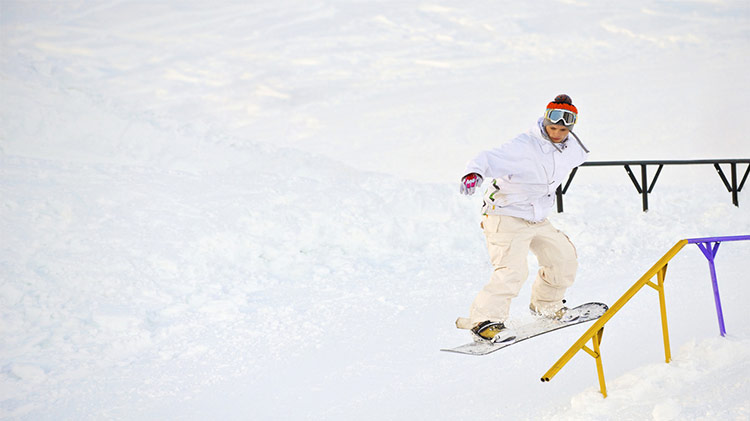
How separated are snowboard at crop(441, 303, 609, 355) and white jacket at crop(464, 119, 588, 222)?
661 mm

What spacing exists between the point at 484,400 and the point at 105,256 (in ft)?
14.6

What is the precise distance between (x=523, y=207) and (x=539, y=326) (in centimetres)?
76

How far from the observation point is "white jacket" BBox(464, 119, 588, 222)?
13.8 ft

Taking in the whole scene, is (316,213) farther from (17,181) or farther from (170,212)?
(17,181)

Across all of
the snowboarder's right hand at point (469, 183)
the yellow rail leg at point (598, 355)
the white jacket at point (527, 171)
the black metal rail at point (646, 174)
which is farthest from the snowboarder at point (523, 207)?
the black metal rail at point (646, 174)

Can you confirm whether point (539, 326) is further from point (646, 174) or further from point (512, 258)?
point (646, 174)

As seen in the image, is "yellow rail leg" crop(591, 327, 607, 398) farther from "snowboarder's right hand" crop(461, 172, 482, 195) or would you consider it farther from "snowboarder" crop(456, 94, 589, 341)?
"snowboarder's right hand" crop(461, 172, 482, 195)

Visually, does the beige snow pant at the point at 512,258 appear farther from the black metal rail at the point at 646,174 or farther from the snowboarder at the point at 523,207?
the black metal rail at the point at 646,174

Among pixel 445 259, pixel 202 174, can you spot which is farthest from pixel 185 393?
pixel 202 174

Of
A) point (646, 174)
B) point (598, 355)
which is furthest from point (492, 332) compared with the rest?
point (646, 174)

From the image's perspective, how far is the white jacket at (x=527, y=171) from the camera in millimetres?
4215

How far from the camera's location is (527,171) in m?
4.25

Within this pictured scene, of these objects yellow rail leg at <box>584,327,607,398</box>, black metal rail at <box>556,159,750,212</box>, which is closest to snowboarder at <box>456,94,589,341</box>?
yellow rail leg at <box>584,327,607,398</box>

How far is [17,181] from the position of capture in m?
8.62
